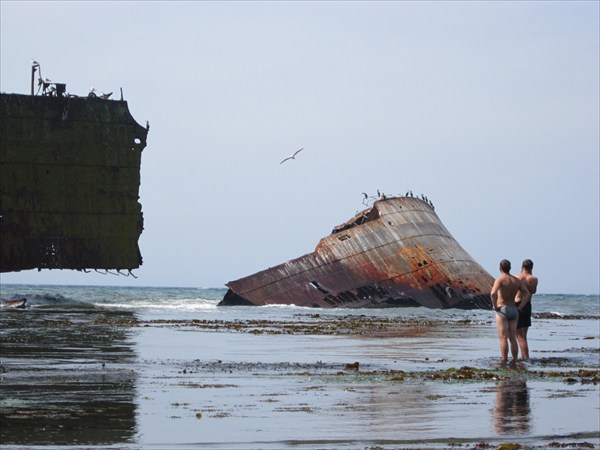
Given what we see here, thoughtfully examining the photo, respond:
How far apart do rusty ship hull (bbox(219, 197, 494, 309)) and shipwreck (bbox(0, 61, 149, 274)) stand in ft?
36.4

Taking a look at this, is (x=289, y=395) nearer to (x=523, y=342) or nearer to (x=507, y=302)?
(x=507, y=302)

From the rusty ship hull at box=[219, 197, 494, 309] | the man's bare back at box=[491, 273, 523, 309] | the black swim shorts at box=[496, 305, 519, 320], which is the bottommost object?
the black swim shorts at box=[496, 305, 519, 320]

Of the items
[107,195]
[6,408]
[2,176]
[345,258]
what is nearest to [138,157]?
[107,195]

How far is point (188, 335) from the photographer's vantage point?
29.9 metres

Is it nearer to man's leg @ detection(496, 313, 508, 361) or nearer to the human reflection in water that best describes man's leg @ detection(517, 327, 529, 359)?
man's leg @ detection(496, 313, 508, 361)

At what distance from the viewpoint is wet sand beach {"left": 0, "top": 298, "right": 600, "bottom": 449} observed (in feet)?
35.8

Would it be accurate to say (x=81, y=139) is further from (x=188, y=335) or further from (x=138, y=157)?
(x=188, y=335)

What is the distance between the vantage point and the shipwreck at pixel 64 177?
1914 inches

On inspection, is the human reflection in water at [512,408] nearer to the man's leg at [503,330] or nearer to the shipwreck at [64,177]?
the man's leg at [503,330]

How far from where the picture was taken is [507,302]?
65.2 feet

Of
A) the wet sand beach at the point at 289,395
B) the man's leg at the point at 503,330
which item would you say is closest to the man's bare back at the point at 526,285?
the man's leg at the point at 503,330

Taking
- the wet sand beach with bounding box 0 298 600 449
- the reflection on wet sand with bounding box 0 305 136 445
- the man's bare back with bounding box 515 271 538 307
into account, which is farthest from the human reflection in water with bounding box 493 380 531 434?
the man's bare back with bounding box 515 271 538 307

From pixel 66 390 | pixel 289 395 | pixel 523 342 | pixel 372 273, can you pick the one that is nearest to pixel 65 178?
pixel 372 273

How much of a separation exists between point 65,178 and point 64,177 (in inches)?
2.1
